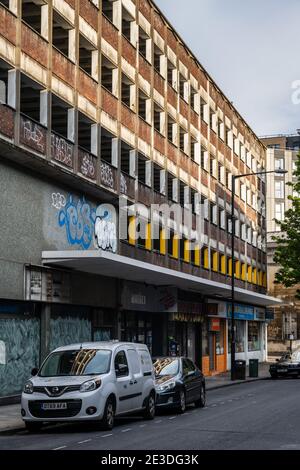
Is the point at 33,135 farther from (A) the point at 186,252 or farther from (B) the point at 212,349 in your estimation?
(B) the point at 212,349

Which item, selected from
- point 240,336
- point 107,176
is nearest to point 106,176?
point 107,176

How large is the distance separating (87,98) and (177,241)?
1343 centimetres

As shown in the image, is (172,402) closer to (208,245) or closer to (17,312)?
(17,312)

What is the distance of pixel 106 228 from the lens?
32.2m

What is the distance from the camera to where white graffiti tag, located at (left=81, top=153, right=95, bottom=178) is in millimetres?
29466

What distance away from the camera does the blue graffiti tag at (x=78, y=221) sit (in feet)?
93.7

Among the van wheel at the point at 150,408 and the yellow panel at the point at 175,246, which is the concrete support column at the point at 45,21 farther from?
the yellow panel at the point at 175,246

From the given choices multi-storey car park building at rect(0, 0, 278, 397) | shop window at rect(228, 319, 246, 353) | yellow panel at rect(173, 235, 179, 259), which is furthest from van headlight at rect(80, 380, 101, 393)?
shop window at rect(228, 319, 246, 353)

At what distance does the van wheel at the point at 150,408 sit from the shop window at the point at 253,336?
4173 cm

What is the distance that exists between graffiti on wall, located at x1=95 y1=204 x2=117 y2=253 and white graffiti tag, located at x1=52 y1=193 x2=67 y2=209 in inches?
121

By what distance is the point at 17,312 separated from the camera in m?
25.1

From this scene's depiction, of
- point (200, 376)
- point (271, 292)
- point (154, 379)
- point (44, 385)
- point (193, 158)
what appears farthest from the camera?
point (271, 292)

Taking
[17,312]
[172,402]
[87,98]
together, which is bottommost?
[172,402]

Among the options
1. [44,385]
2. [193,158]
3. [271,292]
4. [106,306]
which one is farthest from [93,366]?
[271,292]
